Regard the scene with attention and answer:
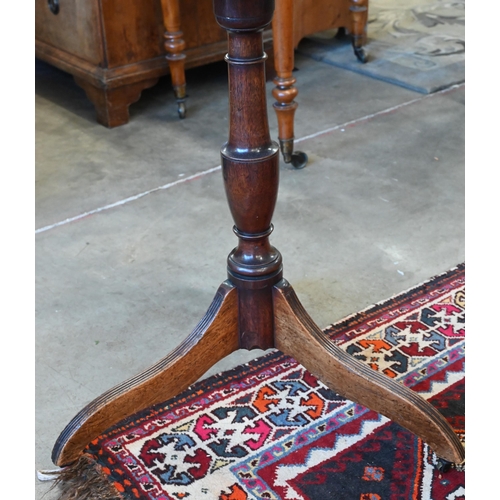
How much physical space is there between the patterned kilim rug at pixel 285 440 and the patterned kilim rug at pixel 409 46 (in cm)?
151

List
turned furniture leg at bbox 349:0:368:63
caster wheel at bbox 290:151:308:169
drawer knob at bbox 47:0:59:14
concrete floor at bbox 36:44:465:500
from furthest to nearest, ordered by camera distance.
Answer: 1. turned furniture leg at bbox 349:0:368:63
2. drawer knob at bbox 47:0:59:14
3. caster wheel at bbox 290:151:308:169
4. concrete floor at bbox 36:44:465:500

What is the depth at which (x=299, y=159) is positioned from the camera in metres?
2.07

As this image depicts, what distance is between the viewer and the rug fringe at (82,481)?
1.06m

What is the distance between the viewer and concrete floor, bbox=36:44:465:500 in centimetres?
141

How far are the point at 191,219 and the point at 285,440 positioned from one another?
2.61ft

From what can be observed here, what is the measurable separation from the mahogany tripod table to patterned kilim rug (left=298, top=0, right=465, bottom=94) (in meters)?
1.66

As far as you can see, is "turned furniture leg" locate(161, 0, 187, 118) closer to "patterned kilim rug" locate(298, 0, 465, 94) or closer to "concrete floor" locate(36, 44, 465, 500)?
"concrete floor" locate(36, 44, 465, 500)

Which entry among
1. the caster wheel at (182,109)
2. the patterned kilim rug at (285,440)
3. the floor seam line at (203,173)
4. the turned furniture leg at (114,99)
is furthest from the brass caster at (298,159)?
the patterned kilim rug at (285,440)

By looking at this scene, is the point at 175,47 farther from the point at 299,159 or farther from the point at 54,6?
the point at 299,159

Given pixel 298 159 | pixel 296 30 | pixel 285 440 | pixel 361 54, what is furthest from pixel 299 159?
pixel 285 440

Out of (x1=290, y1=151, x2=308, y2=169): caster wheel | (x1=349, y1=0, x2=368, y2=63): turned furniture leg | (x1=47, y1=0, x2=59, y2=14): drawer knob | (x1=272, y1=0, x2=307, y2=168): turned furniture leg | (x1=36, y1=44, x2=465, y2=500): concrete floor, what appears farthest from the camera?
(x1=349, y1=0, x2=368, y2=63): turned furniture leg

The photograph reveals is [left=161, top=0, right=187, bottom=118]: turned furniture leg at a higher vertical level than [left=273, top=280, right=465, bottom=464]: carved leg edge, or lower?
higher

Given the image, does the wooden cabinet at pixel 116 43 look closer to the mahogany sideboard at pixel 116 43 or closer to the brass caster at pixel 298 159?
the mahogany sideboard at pixel 116 43

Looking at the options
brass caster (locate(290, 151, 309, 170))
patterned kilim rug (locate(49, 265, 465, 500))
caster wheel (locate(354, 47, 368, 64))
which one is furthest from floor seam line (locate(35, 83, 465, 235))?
patterned kilim rug (locate(49, 265, 465, 500))
